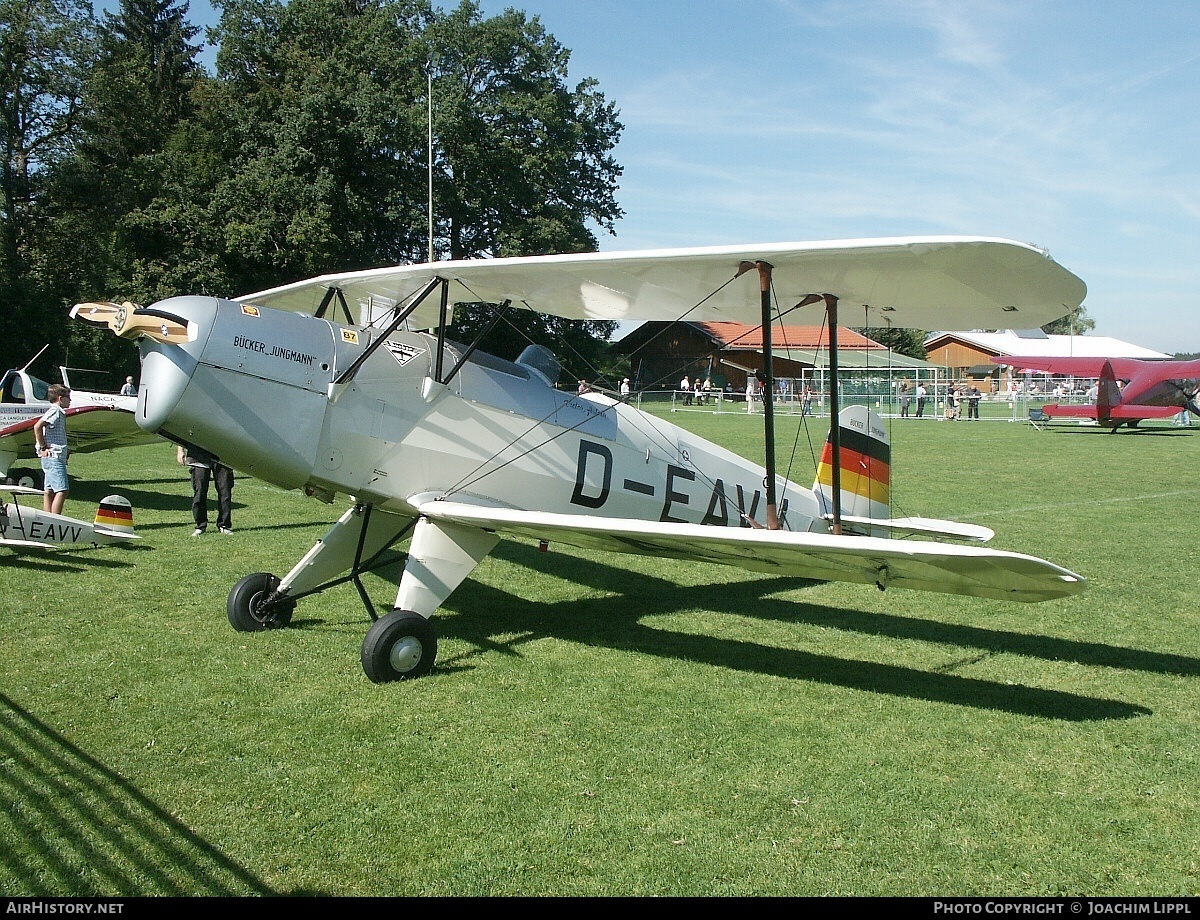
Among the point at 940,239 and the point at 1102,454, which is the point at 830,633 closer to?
the point at 940,239

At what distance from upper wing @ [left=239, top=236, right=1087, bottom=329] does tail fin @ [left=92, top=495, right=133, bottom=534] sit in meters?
2.79

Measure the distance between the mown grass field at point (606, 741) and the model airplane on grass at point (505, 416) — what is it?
73 centimetres

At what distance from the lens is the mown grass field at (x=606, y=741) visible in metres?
3.36

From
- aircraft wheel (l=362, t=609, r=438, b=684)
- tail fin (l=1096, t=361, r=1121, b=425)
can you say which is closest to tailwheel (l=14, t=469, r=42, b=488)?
aircraft wheel (l=362, t=609, r=438, b=684)

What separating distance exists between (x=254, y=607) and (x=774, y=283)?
14.2 ft

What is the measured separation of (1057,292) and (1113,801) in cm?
291

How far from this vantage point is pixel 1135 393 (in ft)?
102

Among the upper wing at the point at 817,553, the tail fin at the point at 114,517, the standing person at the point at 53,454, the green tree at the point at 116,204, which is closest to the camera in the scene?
the upper wing at the point at 817,553

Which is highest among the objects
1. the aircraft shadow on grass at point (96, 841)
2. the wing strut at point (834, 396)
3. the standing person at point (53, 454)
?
the wing strut at point (834, 396)

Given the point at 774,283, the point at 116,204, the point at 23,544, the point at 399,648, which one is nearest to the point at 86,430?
the point at 23,544

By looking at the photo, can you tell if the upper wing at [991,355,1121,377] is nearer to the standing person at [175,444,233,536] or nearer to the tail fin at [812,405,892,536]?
the tail fin at [812,405,892,536]

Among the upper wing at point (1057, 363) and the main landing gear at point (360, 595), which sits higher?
the upper wing at point (1057, 363)

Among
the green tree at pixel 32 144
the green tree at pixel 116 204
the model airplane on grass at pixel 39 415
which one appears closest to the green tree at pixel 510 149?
the green tree at pixel 116 204

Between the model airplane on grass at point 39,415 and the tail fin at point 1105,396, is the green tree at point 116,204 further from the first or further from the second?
the tail fin at point 1105,396
